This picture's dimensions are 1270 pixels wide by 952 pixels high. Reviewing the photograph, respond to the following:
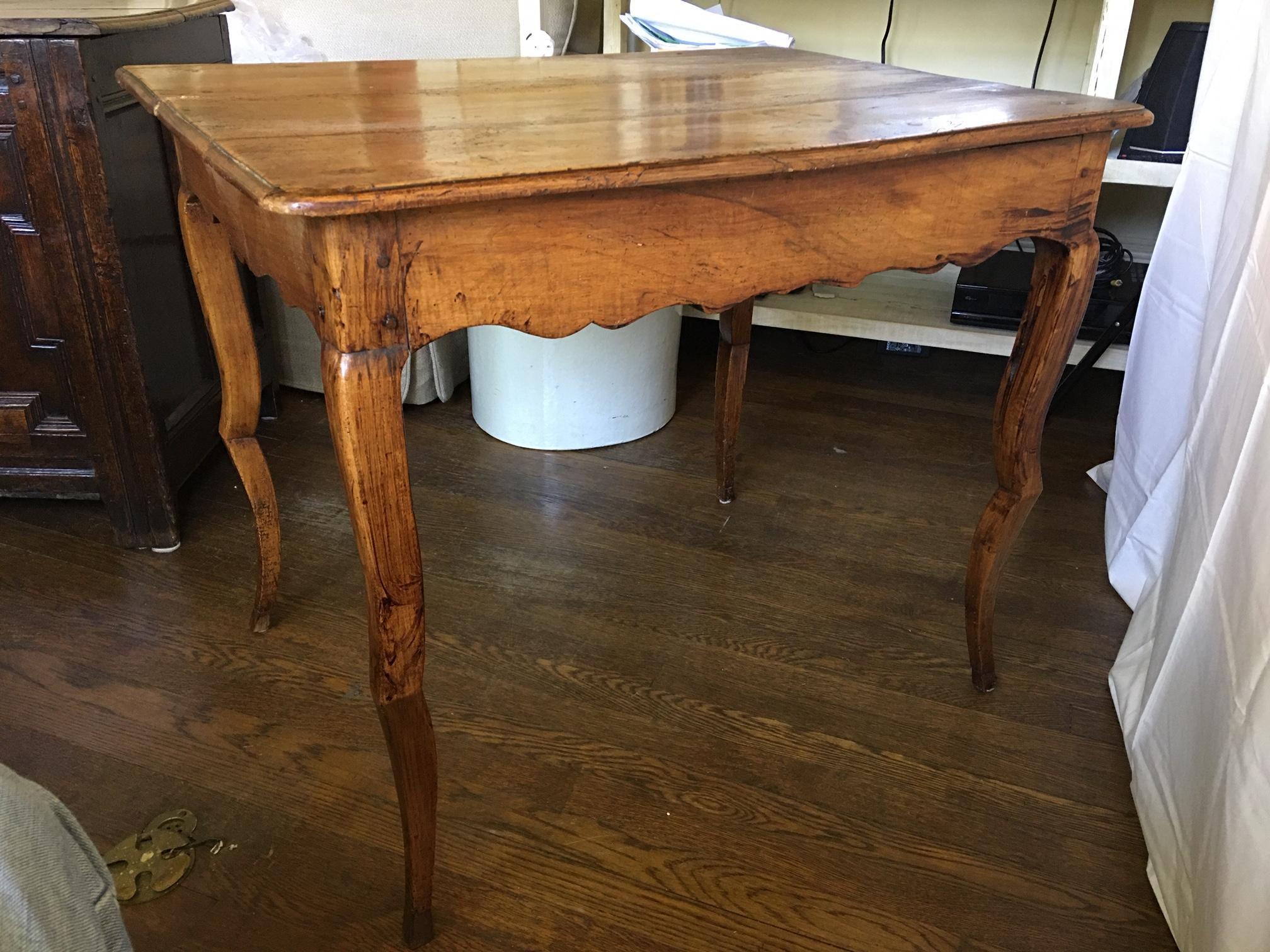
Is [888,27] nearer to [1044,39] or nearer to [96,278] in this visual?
[1044,39]

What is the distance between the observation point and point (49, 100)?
44.9 inches

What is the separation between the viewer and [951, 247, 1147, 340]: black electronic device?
169cm

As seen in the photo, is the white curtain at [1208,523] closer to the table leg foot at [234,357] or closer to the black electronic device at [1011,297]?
the black electronic device at [1011,297]

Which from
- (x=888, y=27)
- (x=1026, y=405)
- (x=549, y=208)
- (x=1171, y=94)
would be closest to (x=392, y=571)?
(x=549, y=208)

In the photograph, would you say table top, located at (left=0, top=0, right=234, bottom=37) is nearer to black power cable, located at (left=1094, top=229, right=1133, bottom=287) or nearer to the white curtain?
the white curtain

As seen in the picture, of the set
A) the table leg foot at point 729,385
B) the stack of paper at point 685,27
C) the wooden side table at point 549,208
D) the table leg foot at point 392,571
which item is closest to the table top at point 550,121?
the wooden side table at point 549,208

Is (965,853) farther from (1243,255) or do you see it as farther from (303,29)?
(303,29)

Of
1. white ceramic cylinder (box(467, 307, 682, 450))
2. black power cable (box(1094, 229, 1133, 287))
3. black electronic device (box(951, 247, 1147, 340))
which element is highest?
black power cable (box(1094, 229, 1133, 287))

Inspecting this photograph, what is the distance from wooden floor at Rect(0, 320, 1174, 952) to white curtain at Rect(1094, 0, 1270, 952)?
8 centimetres

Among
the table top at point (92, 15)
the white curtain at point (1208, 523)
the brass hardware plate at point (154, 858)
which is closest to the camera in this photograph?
the white curtain at point (1208, 523)

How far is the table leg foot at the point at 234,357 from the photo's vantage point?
1.02 metres

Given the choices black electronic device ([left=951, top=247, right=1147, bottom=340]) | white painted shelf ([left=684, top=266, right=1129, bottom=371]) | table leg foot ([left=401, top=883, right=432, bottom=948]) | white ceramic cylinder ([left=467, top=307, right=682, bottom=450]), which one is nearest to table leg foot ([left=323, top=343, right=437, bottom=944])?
table leg foot ([left=401, top=883, right=432, bottom=948])

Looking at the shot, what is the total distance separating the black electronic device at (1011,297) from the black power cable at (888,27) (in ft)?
1.51

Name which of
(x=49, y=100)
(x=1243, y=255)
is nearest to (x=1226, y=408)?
(x=1243, y=255)
